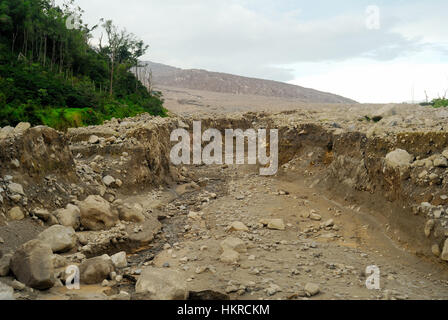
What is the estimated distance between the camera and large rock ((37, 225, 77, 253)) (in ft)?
17.2

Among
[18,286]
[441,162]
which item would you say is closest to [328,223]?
[441,162]

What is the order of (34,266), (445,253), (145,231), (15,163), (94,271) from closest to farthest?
1. (34,266)
2. (94,271)
3. (445,253)
4. (15,163)
5. (145,231)

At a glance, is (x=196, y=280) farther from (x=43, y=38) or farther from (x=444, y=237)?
(x=43, y=38)

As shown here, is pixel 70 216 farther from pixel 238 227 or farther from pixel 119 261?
pixel 238 227

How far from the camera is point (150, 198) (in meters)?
9.01

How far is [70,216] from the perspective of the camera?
6.19 metres

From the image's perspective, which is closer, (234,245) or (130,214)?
(234,245)

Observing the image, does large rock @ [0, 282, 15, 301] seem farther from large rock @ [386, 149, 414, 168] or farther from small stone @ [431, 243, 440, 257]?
large rock @ [386, 149, 414, 168]

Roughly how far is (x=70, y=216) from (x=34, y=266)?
7.72 ft

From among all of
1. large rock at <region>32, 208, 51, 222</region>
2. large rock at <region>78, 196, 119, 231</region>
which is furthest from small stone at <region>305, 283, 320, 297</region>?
large rock at <region>32, 208, 51, 222</region>

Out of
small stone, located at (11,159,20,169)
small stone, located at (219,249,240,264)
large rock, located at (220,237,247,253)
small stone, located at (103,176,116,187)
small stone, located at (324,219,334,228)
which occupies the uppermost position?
small stone, located at (11,159,20,169)

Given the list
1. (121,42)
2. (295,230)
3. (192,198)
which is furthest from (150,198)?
(121,42)

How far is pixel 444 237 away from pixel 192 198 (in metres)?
6.34

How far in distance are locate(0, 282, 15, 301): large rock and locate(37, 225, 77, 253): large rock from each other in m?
1.64
